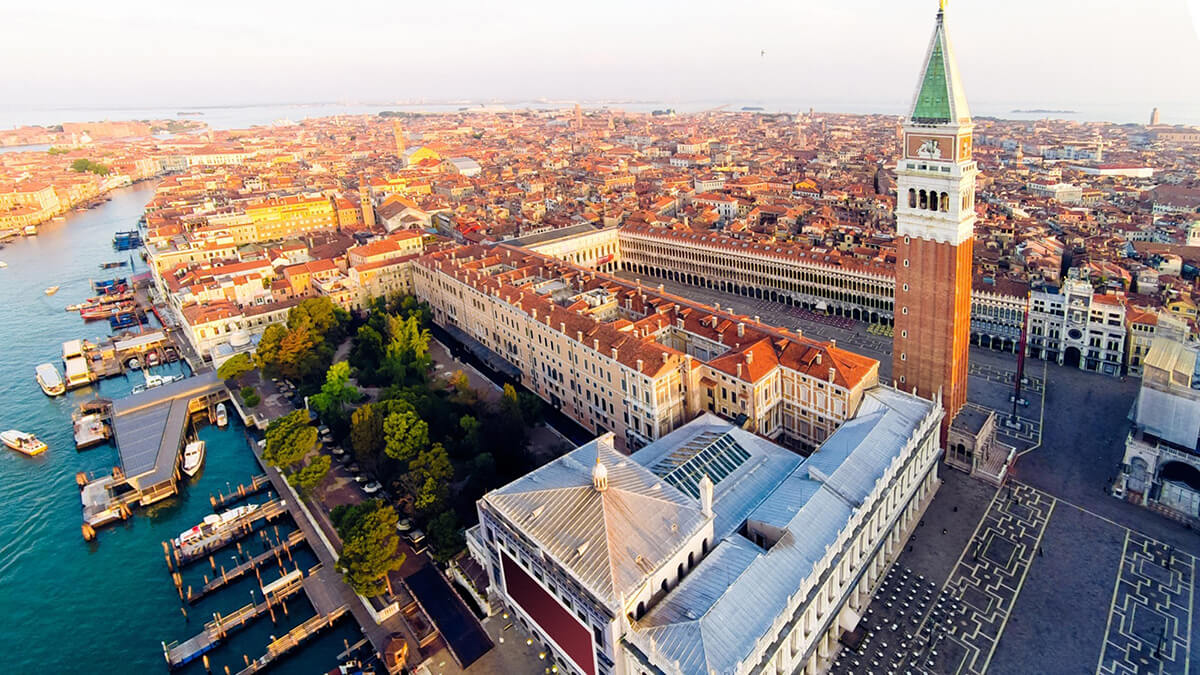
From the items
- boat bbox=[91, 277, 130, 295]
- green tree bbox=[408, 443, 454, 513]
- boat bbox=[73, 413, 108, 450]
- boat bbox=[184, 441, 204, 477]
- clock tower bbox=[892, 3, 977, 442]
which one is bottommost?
boat bbox=[184, 441, 204, 477]

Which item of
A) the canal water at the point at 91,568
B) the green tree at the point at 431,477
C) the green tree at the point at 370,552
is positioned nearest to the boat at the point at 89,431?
the canal water at the point at 91,568

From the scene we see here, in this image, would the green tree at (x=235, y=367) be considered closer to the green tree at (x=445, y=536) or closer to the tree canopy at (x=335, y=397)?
the tree canopy at (x=335, y=397)

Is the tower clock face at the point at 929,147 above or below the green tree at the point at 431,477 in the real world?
above

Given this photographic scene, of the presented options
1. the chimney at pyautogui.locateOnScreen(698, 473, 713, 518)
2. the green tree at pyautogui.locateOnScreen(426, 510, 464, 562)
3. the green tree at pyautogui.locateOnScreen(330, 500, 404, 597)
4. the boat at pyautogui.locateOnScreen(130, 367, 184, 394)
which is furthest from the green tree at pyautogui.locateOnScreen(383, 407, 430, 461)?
the boat at pyautogui.locateOnScreen(130, 367, 184, 394)

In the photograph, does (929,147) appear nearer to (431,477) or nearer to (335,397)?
(431,477)

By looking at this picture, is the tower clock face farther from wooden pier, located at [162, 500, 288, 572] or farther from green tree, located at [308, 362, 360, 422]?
wooden pier, located at [162, 500, 288, 572]

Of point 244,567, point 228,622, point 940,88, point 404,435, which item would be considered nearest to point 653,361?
point 404,435
